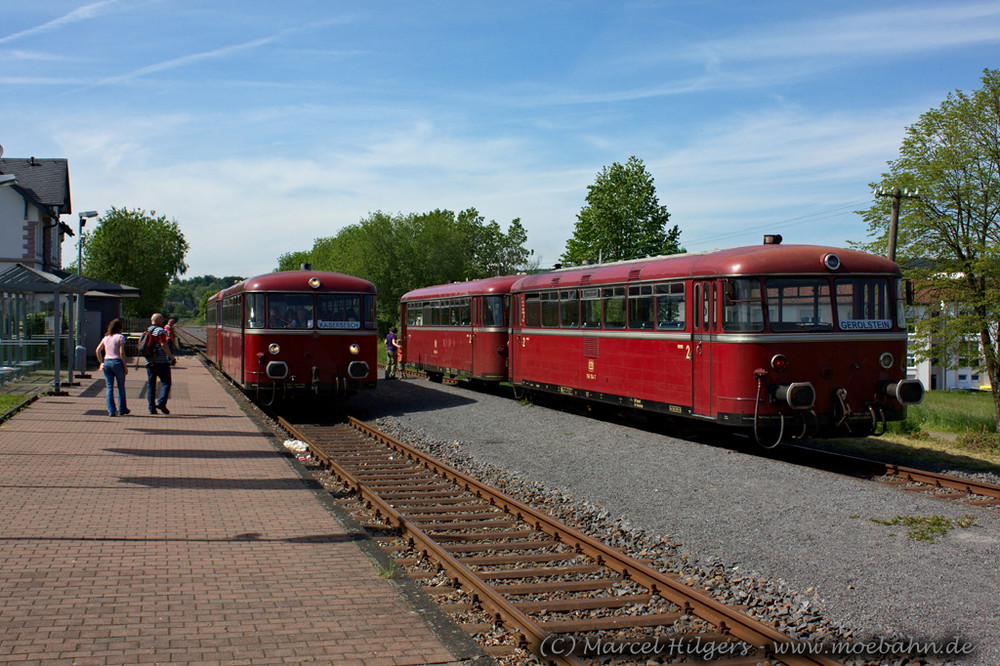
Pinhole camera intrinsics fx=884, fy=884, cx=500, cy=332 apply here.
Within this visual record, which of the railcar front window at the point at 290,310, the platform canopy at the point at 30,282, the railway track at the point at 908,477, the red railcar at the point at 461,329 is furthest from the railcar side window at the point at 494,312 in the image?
the platform canopy at the point at 30,282

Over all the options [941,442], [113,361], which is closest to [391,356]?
[113,361]

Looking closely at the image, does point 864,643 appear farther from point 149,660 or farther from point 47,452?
point 47,452

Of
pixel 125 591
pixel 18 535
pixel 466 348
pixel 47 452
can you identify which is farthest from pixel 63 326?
pixel 125 591

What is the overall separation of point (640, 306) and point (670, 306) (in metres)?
0.93

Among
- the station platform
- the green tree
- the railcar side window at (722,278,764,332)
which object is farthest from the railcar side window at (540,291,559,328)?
the green tree

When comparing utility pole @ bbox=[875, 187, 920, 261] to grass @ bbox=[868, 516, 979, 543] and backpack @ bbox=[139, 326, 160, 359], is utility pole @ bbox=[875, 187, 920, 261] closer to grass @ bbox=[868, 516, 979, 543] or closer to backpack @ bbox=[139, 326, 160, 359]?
grass @ bbox=[868, 516, 979, 543]

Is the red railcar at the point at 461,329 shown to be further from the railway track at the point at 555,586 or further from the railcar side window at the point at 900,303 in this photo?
the railway track at the point at 555,586

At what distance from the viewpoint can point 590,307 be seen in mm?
16172

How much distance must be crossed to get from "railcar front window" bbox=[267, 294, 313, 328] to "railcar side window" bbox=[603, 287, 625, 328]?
5.99 meters

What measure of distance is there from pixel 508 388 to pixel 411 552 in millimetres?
16816

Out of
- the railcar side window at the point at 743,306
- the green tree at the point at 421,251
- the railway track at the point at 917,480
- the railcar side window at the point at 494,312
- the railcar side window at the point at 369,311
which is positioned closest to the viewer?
the railway track at the point at 917,480

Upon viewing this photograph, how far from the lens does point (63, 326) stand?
83.3 feet

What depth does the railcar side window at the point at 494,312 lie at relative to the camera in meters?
21.3

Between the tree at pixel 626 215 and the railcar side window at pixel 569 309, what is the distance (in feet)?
112
